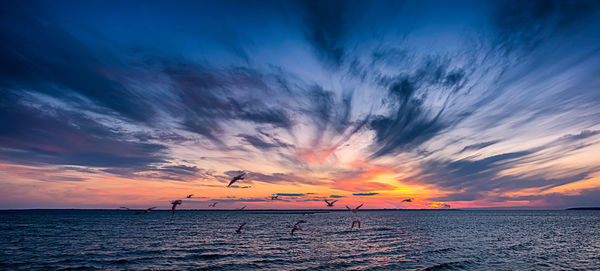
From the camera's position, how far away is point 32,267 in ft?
90.1

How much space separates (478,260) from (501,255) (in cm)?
603

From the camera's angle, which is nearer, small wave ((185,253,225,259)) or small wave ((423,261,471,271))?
small wave ((423,261,471,271))

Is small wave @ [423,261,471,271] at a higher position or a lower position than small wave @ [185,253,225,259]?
lower

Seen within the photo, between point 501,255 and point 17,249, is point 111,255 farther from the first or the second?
point 501,255

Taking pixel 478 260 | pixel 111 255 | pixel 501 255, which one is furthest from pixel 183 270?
Answer: pixel 501 255

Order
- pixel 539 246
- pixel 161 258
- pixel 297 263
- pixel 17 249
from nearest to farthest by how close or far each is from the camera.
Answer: pixel 297 263
pixel 161 258
pixel 17 249
pixel 539 246

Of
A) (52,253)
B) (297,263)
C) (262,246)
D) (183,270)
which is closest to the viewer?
(183,270)

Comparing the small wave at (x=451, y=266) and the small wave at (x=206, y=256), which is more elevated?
the small wave at (x=206, y=256)

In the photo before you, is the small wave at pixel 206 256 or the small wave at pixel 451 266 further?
the small wave at pixel 206 256

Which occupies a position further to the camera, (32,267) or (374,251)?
(374,251)

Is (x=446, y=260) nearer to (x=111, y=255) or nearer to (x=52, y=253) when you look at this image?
(x=111, y=255)

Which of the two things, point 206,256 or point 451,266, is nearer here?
point 451,266

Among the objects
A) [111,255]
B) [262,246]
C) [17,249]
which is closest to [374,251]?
[262,246]

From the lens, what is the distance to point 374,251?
120 ft
